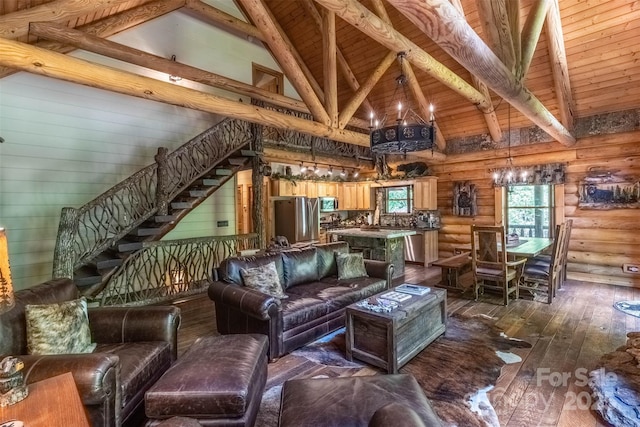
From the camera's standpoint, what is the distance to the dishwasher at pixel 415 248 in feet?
26.7

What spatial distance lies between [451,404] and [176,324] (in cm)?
232

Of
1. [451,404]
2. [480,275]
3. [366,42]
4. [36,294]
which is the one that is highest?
[366,42]

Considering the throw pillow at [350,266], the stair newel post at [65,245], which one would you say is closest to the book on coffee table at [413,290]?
the throw pillow at [350,266]

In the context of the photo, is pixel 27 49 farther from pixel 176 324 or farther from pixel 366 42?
pixel 366 42

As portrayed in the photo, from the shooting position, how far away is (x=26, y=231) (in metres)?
4.91

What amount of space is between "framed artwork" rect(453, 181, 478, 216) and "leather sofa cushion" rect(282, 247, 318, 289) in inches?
197

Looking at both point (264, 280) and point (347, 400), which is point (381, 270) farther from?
point (347, 400)

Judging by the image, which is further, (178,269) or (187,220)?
(187,220)

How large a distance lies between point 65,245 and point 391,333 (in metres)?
4.21

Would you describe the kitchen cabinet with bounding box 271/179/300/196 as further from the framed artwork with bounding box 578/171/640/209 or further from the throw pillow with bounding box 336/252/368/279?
the framed artwork with bounding box 578/171/640/209

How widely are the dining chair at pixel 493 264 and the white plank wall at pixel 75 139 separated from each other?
558cm

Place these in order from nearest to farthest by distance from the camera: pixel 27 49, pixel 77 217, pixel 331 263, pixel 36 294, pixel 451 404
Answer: pixel 36 294 → pixel 451 404 → pixel 27 49 → pixel 77 217 → pixel 331 263

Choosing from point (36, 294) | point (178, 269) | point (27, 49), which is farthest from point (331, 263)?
A: point (27, 49)

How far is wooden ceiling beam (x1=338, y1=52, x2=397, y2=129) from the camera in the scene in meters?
5.54
